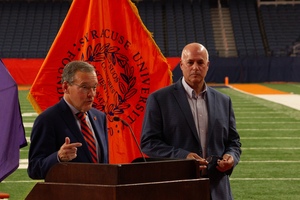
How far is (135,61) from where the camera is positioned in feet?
17.6

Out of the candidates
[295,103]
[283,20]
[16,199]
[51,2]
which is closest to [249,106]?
[295,103]

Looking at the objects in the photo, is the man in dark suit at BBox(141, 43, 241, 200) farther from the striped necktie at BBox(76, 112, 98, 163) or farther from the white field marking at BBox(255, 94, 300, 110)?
the white field marking at BBox(255, 94, 300, 110)

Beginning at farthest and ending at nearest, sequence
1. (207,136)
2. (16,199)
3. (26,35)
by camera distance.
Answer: (26,35)
(16,199)
(207,136)

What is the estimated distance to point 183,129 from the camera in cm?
400

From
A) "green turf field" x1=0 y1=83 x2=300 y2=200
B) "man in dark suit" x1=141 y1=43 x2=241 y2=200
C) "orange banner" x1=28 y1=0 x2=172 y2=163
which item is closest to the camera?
"man in dark suit" x1=141 y1=43 x2=241 y2=200

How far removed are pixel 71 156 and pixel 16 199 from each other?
13.7 ft

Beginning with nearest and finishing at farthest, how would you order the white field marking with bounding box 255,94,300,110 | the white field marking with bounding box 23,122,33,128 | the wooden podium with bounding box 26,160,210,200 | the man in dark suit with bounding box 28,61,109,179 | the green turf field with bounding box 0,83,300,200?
1. the wooden podium with bounding box 26,160,210,200
2. the man in dark suit with bounding box 28,61,109,179
3. the green turf field with bounding box 0,83,300,200
4. the white field marking with bounding box 23,122,33,128
5. the white field marking with bounding box 255,94,300,110

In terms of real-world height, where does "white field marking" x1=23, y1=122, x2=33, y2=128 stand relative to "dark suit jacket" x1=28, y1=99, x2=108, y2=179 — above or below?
below

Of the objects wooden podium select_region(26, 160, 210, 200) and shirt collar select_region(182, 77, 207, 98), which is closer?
wooden podium select_region(26, 160, 210, 200)

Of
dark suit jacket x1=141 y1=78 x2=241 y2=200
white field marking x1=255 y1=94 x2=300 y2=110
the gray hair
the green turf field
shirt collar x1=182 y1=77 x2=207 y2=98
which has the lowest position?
white field marking x1=255 y1=94 x2=300 y2=110

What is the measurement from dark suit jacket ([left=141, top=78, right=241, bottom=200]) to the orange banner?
1.23 m

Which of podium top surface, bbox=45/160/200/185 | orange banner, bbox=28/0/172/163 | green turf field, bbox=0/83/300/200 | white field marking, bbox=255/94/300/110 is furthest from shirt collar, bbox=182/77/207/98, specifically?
white field marking, bbox=255/94/300/110

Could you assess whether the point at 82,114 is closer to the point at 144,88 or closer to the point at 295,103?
the point at 144,88

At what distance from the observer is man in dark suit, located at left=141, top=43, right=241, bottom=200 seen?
3.96 m
